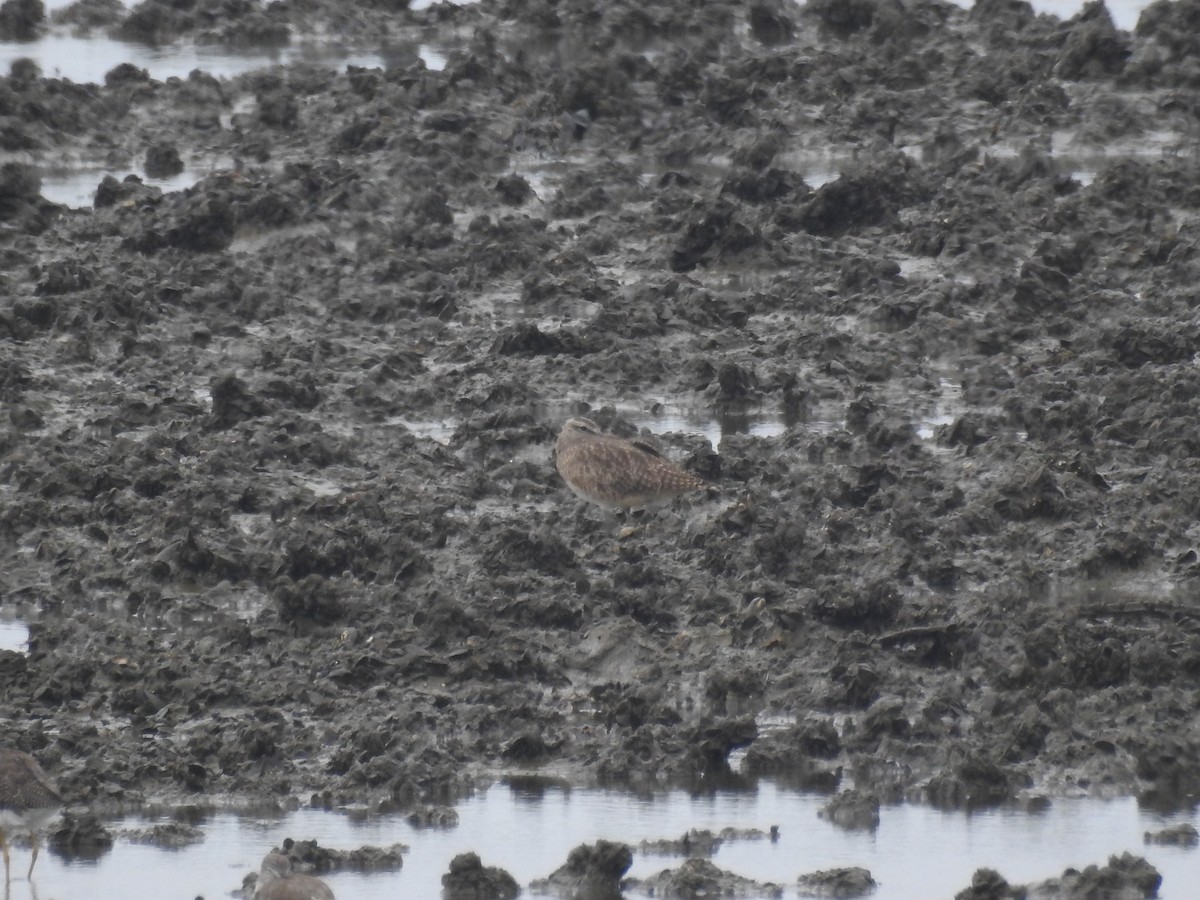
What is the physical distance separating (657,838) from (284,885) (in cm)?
160

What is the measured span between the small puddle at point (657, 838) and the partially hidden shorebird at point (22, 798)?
0.22 metres

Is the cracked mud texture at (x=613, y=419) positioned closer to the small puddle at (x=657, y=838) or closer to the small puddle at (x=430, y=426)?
the small puddle at (x=430, y=426)

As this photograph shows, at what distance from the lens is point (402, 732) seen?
10.1 metres

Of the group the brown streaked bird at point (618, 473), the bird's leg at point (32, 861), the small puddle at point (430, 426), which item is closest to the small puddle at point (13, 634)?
the bird's leg at point (32, 861)

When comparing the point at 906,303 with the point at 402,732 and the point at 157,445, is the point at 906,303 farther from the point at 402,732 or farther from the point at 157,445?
the point at 402,732

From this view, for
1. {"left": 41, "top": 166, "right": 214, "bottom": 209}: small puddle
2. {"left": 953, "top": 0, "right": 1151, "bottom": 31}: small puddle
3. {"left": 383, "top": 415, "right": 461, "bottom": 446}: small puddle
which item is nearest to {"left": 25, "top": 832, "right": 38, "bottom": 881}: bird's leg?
{"left": 383, "top": 415, "right": 461, "bottom": 446}: small puddle

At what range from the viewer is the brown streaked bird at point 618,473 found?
12211 millimetres

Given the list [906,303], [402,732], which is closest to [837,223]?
[906,303]

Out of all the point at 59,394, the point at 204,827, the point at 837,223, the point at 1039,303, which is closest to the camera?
the point at 204,827

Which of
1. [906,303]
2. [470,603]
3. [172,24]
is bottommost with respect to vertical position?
[470,603]

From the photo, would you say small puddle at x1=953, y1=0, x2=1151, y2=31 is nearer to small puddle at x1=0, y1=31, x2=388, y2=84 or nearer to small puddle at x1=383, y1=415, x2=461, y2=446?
small puddle at x1=0, y1=31, x2=388, y2=84

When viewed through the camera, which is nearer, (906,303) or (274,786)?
(274,786)

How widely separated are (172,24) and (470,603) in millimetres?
16686

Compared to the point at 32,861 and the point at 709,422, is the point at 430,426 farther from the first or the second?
the point at 32,861
